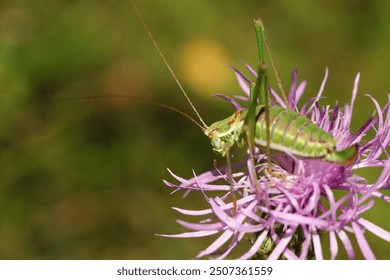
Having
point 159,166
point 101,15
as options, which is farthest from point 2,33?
point 159,166

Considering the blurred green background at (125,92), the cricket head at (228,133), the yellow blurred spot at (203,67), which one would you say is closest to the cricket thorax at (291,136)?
the cricket head at (228,133)

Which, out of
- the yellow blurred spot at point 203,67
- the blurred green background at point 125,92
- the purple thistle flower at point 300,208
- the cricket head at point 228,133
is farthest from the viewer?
the yellow blurred spot at point 203,67

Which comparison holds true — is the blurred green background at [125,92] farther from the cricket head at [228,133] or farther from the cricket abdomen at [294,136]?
the cricket abdomen at [294,136]

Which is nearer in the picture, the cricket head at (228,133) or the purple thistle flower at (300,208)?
the purple thistle flower at (300,208)

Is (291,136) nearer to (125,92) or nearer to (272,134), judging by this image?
(272,134)

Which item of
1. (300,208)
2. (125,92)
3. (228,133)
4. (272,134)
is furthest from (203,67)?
(300,208)

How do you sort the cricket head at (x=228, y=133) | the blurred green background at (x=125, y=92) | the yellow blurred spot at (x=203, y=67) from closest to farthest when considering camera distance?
1. the cricket head at (x=228, y=133)
2. the blurred green background at (x=125, y=92)
3. the yellow blurred spot at (x=203, y=67)

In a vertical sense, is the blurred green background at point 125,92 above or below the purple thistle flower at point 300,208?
above
